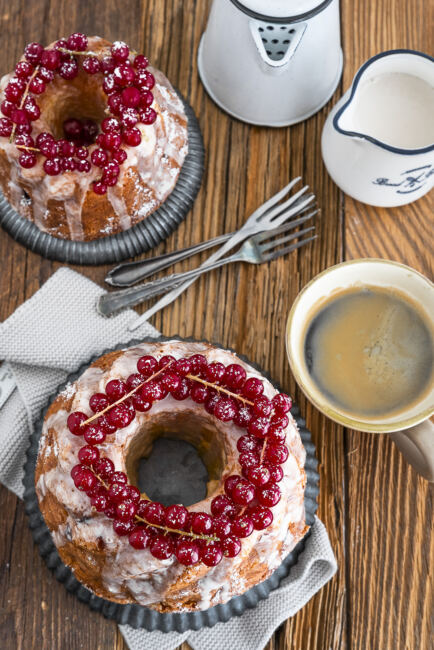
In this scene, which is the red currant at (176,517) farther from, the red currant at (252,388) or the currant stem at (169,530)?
the red currant at (252,388)

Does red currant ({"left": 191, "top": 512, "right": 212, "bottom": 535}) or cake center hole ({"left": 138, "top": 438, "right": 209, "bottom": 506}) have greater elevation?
red currant ({"left": 191, "top": 512, "right": 212, "bottom": 535})

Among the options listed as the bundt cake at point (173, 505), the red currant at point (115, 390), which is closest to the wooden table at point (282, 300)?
the bundt cake at point (173, 505)

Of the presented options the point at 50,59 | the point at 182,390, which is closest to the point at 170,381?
the point at 182,390

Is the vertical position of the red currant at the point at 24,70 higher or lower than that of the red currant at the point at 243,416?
higher

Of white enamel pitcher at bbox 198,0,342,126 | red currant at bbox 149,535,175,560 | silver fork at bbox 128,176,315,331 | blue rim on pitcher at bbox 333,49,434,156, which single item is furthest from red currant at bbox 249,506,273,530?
white enamel pitcher at bbox 198,0,342,126

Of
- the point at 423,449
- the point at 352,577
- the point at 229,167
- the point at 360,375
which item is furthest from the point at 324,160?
the point at 352,577

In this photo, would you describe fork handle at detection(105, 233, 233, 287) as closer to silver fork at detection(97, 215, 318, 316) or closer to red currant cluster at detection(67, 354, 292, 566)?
silver fork at detection(97, 215, 318, 316)
